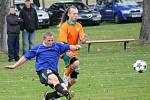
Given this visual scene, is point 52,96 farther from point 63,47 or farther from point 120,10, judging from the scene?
point 120,10

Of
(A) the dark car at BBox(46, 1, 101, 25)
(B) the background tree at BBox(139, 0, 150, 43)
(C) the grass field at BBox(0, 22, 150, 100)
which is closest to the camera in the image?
(C) the grass field at BBox(0, 22, 150, 100)

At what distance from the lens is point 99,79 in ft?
45.1

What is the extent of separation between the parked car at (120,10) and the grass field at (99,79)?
50.5 ft

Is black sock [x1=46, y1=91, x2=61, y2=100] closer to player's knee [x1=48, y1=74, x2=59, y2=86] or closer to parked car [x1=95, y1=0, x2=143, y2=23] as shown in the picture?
player's knee [x1=48, y1=74, x2=59, y2=86]

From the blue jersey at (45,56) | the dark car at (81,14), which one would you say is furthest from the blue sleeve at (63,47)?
the dark car at (81,14)

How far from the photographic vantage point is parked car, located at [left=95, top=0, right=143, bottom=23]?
37.0 m

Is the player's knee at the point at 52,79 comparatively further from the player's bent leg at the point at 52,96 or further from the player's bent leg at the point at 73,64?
the player's bent leg at the point at 73,64

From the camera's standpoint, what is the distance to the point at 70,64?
11.1 metres

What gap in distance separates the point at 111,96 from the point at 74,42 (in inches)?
51.7

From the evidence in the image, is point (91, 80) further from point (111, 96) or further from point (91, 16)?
point (91, 16)

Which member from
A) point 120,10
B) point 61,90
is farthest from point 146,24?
point 61,90

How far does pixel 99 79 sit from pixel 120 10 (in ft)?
78.1

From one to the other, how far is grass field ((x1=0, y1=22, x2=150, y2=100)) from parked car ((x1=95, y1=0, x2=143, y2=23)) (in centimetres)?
1538

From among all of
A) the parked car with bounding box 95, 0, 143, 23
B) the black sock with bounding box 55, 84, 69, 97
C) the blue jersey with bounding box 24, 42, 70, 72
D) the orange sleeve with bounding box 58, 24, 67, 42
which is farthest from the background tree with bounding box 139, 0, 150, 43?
the black sock with bounding box 55, 84, 69, 97
